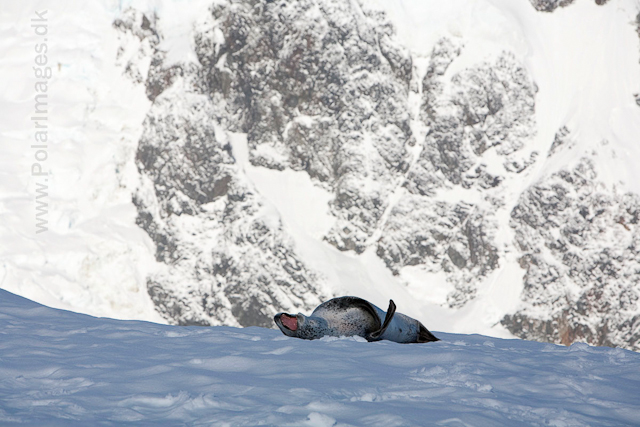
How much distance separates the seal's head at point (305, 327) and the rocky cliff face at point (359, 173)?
A: 10427 centimetres

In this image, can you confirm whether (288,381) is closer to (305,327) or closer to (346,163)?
(305,327)

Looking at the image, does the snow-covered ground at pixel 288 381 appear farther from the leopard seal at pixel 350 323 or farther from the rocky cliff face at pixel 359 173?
the rocky cliff face at pixel 359 173

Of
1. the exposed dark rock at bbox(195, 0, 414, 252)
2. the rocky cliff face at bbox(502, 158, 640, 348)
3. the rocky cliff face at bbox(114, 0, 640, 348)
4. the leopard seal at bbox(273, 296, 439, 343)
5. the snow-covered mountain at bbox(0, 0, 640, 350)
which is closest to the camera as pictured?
the leopard seal at bbox(273, 296, 439, 343)

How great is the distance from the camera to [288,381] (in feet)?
21.1

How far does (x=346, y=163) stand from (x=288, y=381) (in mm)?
118907

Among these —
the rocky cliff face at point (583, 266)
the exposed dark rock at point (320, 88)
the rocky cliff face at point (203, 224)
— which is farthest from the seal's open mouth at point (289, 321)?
the exposed dark rock at point (320, 88)

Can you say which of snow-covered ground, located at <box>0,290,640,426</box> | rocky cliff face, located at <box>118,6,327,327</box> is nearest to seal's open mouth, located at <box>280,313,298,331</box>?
snow-covered ground, located at <box>0,290,640,426</box>

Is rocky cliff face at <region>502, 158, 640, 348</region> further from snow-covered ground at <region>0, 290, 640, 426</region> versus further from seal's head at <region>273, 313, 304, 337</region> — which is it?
snow-covered ground at <region>0, 290, 640, 426</region>

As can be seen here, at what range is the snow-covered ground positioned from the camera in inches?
215

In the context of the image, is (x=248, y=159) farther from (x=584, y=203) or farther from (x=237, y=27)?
(x=584, y=203)

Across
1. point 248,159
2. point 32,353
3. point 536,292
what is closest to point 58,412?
point 32,353

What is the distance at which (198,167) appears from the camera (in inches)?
4803

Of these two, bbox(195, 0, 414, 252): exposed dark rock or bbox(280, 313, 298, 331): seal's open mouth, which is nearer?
bbox(280, 313, 298, 331): seal's open mouth

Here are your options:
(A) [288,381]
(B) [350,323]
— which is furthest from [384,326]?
(A) [288,381]
